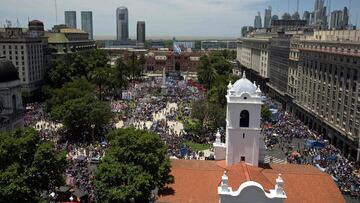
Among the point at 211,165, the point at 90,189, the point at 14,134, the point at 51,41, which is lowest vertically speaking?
the point at 90,189

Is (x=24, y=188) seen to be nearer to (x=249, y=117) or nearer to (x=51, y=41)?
(x=249, y=117)

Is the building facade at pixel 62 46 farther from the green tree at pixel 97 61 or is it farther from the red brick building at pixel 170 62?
the red brick building at pixel 170 62

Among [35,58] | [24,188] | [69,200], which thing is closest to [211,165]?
[69,200]

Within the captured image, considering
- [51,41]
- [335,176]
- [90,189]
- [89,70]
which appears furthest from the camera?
[51,41]

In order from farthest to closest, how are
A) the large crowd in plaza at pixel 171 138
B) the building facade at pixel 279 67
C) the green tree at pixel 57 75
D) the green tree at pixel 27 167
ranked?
1. the green tree at pixel 57 75
2. the building facade at pixel 279 67
3. the large crowd in plaza at pixel 171 138
4. the green tree at pixel 27 167

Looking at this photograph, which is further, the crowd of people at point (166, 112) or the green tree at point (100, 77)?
the green tree at point (100, 77)

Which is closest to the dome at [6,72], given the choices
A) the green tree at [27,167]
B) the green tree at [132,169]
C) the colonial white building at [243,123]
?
the green tree at [27,167]

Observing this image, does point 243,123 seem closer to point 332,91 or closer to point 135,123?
point 332,91
